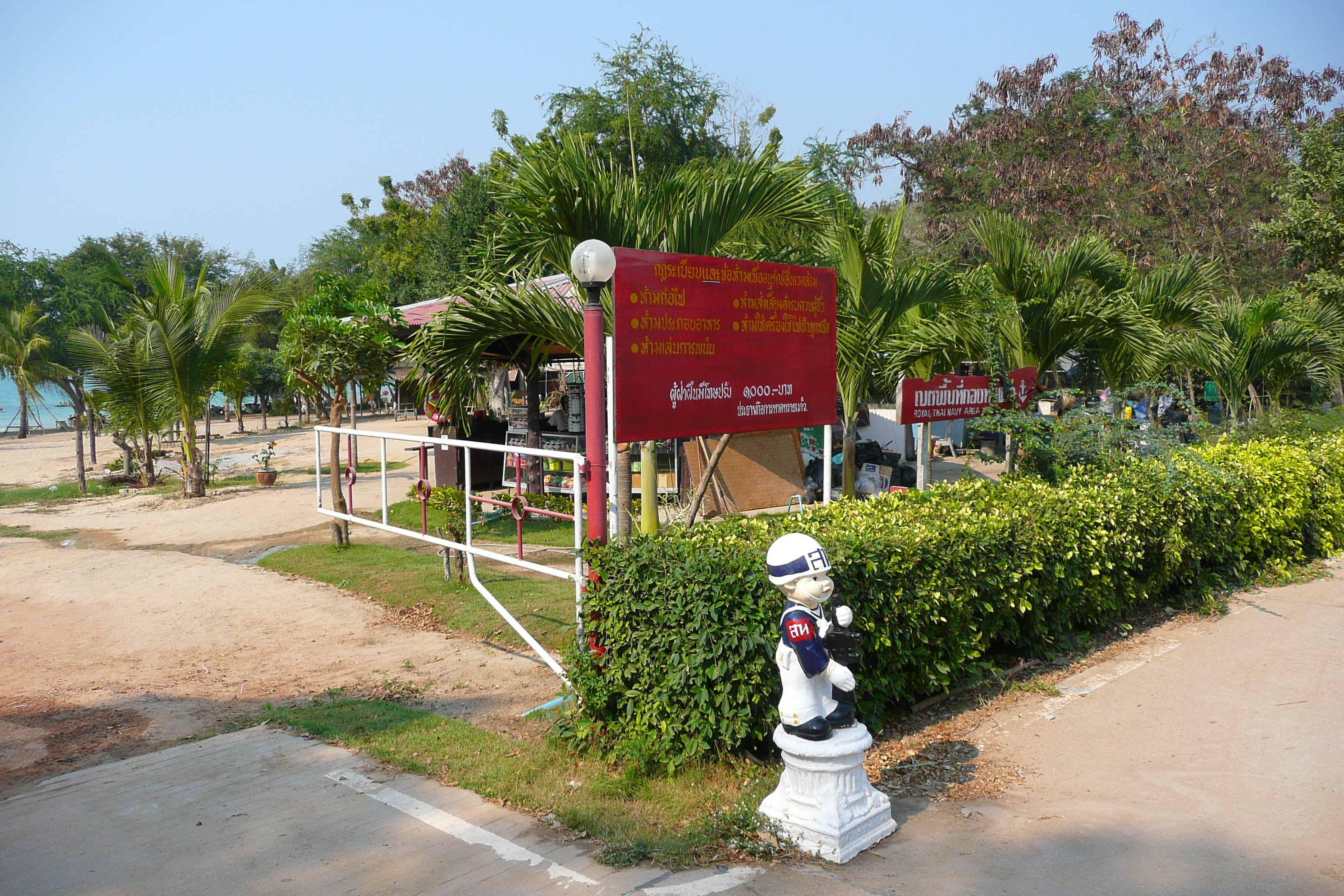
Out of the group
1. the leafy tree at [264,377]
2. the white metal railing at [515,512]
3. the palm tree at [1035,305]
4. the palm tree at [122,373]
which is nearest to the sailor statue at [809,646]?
the white metal railing at [515,512]

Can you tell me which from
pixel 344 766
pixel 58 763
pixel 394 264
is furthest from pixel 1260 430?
pixel 394 264

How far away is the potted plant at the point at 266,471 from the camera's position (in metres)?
19.2

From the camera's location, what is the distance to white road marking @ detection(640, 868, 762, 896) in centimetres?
339

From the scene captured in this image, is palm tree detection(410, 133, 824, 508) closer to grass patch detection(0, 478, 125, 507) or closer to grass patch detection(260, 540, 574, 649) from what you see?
grass patch detection(260, 540, 574, 649)

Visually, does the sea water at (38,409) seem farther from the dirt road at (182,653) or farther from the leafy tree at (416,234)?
the dirt road at (182,653)

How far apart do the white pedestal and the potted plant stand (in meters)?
17.8

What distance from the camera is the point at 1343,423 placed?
1201cm

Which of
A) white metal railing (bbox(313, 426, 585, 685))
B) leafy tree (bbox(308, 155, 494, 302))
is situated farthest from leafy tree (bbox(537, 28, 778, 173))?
white metal railing (bbox(313, 426, 585, 685))

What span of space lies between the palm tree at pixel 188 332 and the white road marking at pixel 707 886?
598 inches

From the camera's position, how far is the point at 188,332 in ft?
53.4

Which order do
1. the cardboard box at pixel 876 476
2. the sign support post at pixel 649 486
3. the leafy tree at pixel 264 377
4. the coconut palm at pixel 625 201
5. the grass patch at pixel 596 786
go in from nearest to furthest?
the grass patch at pixel 596 786 → the coconut palm at pixel 625 201 → the sign support post at pixel 649 486 → the cardboard box at pixel 876 476 → the leafy tree at pixel 264 377

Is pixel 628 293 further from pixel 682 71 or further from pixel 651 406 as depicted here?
pixel 682 71

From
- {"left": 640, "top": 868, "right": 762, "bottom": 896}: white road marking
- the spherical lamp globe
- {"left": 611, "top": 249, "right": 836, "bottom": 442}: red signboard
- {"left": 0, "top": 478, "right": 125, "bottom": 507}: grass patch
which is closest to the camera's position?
{"left": 640, "top": 868, "right": 762, "bottom": 896}: white road marking

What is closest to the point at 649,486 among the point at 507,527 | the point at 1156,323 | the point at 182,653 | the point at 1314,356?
the point at 182,653
